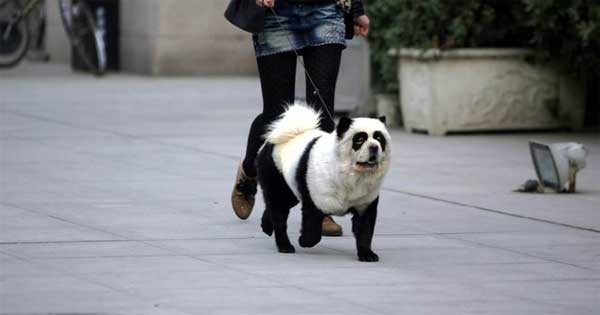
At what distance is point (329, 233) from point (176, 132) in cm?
509

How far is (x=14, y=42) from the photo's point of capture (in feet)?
60.8

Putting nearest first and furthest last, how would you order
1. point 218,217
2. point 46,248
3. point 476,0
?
1. point 46,248
2. point 218,217
3. point 476,0

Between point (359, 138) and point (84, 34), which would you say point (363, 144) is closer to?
point (359, 138)

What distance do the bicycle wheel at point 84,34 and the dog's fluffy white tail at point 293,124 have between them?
11.5 m

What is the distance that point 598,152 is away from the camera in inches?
444

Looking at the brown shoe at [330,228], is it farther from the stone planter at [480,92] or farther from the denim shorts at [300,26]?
the stone planter at [480,92]

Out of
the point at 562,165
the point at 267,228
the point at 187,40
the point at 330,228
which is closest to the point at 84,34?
the point at 187,40

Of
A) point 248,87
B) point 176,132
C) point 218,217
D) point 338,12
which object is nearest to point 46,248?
point 218,217

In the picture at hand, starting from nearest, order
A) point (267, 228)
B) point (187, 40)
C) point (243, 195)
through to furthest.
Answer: point (267, 228) → point (243, 195) → point (187, 40)

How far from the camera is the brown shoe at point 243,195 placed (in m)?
7.75

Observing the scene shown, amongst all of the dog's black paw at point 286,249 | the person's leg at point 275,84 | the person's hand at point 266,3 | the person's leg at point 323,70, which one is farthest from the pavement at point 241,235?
the person's hand at point 266,3

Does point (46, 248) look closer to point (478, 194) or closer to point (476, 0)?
point (478, 194)

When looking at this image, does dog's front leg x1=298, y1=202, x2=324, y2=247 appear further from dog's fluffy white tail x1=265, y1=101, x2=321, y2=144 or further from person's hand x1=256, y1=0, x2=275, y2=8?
person's hand x1=256, y1=0, x2=275, y2=8

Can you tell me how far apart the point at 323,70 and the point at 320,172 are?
1.04m
